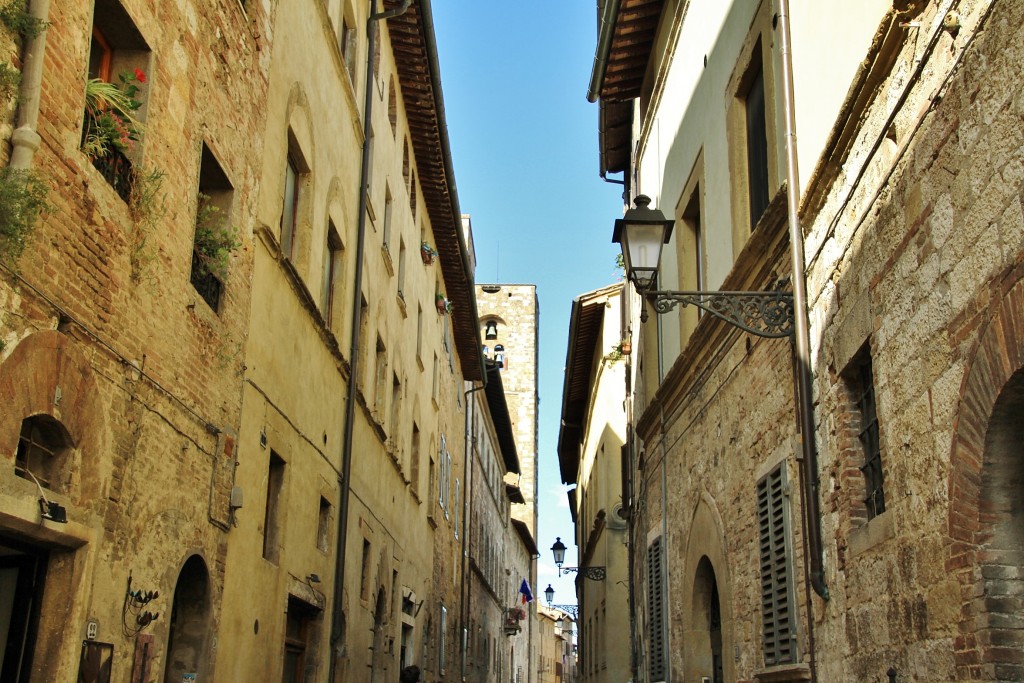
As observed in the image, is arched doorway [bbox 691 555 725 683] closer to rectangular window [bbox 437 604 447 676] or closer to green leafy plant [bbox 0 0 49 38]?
green leafy plant [bbox 0 0 49 38]

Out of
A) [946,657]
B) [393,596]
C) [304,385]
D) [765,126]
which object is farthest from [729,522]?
[393,596]

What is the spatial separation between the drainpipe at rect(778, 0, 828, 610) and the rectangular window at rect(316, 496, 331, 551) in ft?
19.8

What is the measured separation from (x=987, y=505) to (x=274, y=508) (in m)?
6.58

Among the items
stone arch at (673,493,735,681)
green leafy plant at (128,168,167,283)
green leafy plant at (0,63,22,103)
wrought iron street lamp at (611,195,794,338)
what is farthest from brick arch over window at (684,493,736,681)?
green leafy plant at (0,63,22,103)

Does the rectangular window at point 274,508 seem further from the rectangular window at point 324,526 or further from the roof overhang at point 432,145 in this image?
the roof overhang at point 432,145

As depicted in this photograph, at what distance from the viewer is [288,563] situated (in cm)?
1007

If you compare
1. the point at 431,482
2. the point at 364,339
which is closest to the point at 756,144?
the point at 364,339

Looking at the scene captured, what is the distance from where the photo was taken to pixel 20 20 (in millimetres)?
4938

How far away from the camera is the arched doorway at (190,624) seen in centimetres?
754

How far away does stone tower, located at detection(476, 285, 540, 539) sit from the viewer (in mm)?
58844

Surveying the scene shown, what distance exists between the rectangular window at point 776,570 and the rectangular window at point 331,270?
5.55m

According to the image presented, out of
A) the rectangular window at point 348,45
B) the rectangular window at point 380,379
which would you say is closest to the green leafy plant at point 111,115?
the rectangular window at point 348,45

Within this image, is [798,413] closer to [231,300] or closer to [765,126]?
[765,126]

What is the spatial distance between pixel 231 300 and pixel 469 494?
72.2 feet
